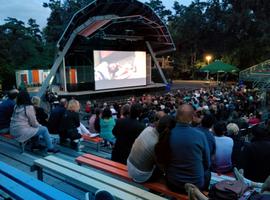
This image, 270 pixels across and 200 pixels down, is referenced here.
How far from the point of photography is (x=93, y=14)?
16078mm

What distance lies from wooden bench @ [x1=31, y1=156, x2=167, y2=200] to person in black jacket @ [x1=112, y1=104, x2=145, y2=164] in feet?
2.39

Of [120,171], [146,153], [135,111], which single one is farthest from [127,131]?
[146,153]

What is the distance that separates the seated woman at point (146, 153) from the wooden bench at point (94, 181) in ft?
0.57

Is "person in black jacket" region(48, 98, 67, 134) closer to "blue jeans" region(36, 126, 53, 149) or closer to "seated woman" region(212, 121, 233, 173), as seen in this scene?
"blue jeans" region(36, 126, 53, 149)

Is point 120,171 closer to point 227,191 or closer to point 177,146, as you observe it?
point 177,146

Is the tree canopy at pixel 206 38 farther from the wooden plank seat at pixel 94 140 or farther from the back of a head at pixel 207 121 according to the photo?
the back of a head at pixel 207 121

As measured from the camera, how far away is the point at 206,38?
27.3 m

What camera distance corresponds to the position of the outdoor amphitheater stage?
1675 centimetres

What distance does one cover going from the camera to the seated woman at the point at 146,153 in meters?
2.53

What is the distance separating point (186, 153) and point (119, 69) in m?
17.6

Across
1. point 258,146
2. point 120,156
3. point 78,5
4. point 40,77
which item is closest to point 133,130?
point 120,156

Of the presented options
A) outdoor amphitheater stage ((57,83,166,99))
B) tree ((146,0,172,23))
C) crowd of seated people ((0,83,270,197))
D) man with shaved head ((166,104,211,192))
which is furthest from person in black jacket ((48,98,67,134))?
tree ((146,0,172,23))

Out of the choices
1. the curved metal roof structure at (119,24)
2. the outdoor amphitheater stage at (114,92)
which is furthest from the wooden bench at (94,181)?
the outdoor amphitheater stage at (114,92)

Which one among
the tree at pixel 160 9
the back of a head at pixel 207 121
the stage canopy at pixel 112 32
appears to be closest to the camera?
the back of a head at pixel 207 121
